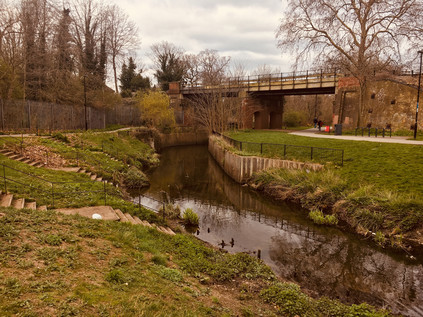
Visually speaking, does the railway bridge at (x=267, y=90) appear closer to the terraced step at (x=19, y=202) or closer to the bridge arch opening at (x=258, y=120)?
the bridge arch opening at (x=258, y=120)

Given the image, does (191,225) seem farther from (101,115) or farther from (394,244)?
(101,115)

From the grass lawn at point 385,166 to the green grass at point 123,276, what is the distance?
26.2 ft

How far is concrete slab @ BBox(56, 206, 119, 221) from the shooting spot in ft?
29.9

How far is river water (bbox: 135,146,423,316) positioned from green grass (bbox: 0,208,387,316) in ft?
4.57

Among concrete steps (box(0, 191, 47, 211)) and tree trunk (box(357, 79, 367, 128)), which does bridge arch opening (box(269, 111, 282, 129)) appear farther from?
concrete steps (box(0, 191, 47, 211))

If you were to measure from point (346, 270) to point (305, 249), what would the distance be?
1.63 metres

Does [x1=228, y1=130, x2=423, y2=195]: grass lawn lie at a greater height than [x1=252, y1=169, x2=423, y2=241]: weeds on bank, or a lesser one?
greater

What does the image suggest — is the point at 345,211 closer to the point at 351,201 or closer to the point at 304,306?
the point at 351,201

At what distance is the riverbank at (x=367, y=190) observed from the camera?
1038cm

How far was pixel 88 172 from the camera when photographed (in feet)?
51.4

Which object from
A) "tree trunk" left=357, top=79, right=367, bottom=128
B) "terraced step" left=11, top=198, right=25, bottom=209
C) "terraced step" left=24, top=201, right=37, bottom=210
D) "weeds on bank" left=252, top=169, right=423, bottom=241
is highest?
"tree trunk" left=357, top=79, right=367, bottom=128

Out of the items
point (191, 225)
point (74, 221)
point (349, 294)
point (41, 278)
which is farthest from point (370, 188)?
point (41, 278)

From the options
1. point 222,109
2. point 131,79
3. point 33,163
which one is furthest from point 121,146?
point 131,79

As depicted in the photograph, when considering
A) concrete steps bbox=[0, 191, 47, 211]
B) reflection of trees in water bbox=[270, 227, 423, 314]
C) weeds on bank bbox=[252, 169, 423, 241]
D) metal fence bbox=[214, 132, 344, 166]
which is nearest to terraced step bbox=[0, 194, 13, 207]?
concrete steps bbox=[0, 191, 47, 211]
